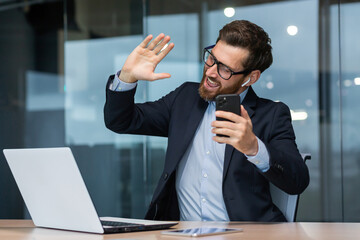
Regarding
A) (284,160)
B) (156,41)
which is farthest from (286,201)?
(156,41)

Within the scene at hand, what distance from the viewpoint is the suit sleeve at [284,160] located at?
2.04m

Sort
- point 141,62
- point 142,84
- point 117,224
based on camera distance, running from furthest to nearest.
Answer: point 142,84, point 141,62, point 117,224

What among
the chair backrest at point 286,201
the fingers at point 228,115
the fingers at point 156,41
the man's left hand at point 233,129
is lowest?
the chair backrest at point 286,201

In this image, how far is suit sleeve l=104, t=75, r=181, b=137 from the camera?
238 cm

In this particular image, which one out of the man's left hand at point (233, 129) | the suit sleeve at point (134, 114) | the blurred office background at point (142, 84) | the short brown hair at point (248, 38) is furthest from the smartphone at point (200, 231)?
the blurred office background at point (142, 84)

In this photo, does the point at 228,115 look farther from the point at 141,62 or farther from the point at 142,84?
the point at 142,84

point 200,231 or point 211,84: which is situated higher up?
point 211,84

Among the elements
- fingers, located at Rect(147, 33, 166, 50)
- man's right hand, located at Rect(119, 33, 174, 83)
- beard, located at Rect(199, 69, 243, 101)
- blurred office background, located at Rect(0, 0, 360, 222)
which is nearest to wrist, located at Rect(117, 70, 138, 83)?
man's right hand, located at Rect(119, 33, 174, 83)

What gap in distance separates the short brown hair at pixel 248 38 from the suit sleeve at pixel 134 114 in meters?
0.39

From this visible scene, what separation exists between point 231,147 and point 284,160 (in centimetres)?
30

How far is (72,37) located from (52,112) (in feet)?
2.29

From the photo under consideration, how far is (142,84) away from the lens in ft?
15.7

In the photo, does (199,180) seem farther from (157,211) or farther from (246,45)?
(246,45)

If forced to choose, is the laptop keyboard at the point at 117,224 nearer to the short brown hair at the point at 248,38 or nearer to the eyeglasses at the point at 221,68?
the eyeglasses at the point at 221,68
